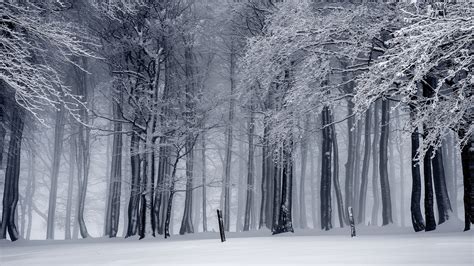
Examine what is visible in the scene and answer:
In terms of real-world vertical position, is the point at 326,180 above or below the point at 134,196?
above

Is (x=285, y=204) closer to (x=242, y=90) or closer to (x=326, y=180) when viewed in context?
(x=326, y=180)

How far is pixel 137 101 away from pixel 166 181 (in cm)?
381

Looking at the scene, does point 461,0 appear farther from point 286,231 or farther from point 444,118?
point 286,231

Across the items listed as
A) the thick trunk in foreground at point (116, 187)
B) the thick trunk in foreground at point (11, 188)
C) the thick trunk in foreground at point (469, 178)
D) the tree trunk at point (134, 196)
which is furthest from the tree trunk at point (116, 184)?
the thick trunk in foreground at point (469, 178)

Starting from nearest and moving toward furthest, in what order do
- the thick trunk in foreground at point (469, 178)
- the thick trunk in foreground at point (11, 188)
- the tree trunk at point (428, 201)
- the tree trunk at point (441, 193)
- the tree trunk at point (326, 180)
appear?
the thick trunk in foreground at point (469, 178) < the tree trunk at point (428, 201) < the tree trunk at point (441, 193) < the tree trunk at point (326, 180) < the thick trunk in foreground at point (11, 188)

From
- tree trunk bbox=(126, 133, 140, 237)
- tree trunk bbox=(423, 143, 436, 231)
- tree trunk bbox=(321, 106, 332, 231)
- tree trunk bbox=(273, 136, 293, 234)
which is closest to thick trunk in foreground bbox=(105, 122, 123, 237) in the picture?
tree trunk bbox=(126, 133, 140, 237)

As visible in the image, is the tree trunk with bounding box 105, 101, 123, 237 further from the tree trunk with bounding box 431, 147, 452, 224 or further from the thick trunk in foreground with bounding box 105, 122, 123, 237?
the tree trunk with bounding box 431, 147, 452, 224

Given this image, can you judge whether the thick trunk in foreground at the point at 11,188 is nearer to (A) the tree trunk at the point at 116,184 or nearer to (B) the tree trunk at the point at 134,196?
(A) the tree trunk at the point at 116,184

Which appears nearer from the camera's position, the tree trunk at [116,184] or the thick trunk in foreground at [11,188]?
the thick trunk in foreground at [11,188]

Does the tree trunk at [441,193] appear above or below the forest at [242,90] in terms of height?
below

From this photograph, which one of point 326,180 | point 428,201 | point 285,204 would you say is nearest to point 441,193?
point 428,201

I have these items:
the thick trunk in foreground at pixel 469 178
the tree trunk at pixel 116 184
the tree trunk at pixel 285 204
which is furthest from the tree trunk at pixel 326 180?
the tree trunk at pixel 116 184

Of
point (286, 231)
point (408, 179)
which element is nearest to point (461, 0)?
point (286, 231)

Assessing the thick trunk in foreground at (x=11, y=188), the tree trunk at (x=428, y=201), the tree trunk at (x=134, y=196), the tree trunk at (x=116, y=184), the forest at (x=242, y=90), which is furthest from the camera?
the tree trunk at (x=116, y=184)
